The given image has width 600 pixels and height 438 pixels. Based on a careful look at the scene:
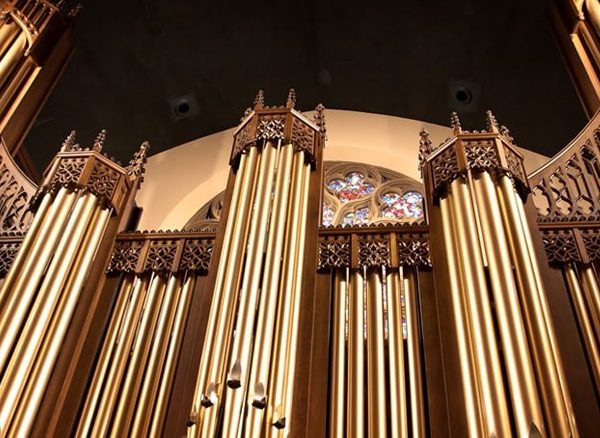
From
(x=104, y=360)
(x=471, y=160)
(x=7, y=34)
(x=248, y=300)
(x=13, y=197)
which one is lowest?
(x=104, y=360)

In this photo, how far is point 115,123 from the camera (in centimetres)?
849

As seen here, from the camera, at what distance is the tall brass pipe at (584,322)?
12.4 feet

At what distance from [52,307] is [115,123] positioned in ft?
15.2

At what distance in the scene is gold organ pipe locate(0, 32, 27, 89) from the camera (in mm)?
6145

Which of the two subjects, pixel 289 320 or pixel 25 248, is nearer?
pixel 289 320

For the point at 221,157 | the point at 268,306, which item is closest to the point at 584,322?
the point at 268,306

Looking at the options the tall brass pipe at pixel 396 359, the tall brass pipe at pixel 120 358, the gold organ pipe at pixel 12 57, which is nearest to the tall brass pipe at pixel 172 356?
the tall brass pipe at pixel 120 358

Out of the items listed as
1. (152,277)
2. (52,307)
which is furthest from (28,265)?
(152,277)

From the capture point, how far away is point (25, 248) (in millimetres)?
4551

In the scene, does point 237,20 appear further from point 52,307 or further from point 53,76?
point 52,307

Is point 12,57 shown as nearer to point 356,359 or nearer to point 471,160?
point 471,160

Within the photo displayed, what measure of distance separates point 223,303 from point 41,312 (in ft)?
3.32

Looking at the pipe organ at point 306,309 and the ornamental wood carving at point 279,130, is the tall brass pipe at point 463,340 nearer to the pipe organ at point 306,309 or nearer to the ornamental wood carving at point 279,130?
the pipe organ at point 306,309

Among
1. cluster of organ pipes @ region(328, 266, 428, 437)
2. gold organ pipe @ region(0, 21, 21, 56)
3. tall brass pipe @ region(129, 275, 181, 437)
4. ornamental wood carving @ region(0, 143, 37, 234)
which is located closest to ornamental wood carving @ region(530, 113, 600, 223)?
cluster of organ pipes @ region(328, 266, 428, 437)
